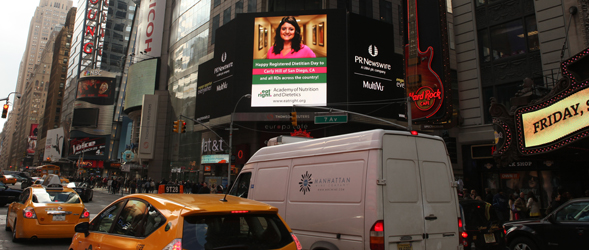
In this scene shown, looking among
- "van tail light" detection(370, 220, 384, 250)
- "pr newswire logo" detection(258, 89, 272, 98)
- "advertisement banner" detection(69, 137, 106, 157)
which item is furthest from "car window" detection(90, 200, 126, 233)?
"advertisement banner" detection(69, 137, 106, 157)

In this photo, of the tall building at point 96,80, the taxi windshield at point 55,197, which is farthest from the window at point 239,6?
the tall building at point 96,80

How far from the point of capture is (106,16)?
10938cm

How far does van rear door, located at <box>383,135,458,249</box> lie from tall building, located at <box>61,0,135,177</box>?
323 feet

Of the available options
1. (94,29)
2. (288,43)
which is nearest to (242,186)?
(288,43)

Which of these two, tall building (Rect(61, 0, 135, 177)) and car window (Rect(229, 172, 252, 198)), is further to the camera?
tall building (Rect(61, 0, 135, 177))

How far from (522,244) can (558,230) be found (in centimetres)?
119

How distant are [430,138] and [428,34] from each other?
834 inches

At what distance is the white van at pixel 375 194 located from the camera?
6051 millimetres

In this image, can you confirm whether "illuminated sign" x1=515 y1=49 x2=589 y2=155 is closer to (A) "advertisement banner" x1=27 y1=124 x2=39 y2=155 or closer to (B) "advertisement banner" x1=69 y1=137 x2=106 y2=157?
(B) "advertisement banner" x1=69 y1=137 x2=106 y2=157

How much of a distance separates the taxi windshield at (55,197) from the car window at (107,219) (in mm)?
6607

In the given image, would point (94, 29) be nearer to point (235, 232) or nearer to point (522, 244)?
point (522, 244)

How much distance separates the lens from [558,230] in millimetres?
8852

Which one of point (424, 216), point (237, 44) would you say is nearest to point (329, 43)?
point (237, 44)

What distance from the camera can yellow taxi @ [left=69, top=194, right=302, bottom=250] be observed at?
3871 millimetres
